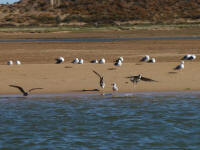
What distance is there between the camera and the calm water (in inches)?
467

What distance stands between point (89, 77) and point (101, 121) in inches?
212

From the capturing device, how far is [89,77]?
1948cm

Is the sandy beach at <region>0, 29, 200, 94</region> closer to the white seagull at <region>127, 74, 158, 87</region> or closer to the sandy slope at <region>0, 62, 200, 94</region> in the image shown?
the sandy slope at <region>0, 62, 200, 94</region>

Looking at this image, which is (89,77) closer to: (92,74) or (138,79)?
(92,74)

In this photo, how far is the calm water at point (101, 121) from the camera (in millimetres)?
11867

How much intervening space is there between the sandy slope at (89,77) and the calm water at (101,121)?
0.82 metres

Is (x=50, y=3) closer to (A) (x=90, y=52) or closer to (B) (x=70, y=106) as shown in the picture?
(A) (x=90, y=52)

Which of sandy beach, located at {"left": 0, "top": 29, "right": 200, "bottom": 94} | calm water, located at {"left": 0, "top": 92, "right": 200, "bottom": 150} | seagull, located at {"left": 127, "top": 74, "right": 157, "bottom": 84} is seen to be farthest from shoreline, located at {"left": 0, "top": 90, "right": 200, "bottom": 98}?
seagull, located at {"left": 127, "top": 74, "right": 157, "bottom": 84}

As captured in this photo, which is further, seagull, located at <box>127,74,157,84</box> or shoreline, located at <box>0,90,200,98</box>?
seagull, located at <box>127,74,157,84</box>

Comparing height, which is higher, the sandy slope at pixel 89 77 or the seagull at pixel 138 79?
the seagull at pixel 138 79

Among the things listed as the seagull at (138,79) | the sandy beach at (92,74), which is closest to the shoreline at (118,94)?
the sandy beach at (92,74)

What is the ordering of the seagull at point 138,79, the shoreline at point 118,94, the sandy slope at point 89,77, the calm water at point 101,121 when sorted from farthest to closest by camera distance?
the sandy slope at point 89,77
the seagull at point 138,79
the shoreline at point 118,94
the calm water at point 101,121

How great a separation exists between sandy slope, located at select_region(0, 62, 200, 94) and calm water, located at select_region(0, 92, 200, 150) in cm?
82

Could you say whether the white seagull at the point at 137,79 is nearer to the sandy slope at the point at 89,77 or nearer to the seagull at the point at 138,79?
the seagull at the point at 138,79
